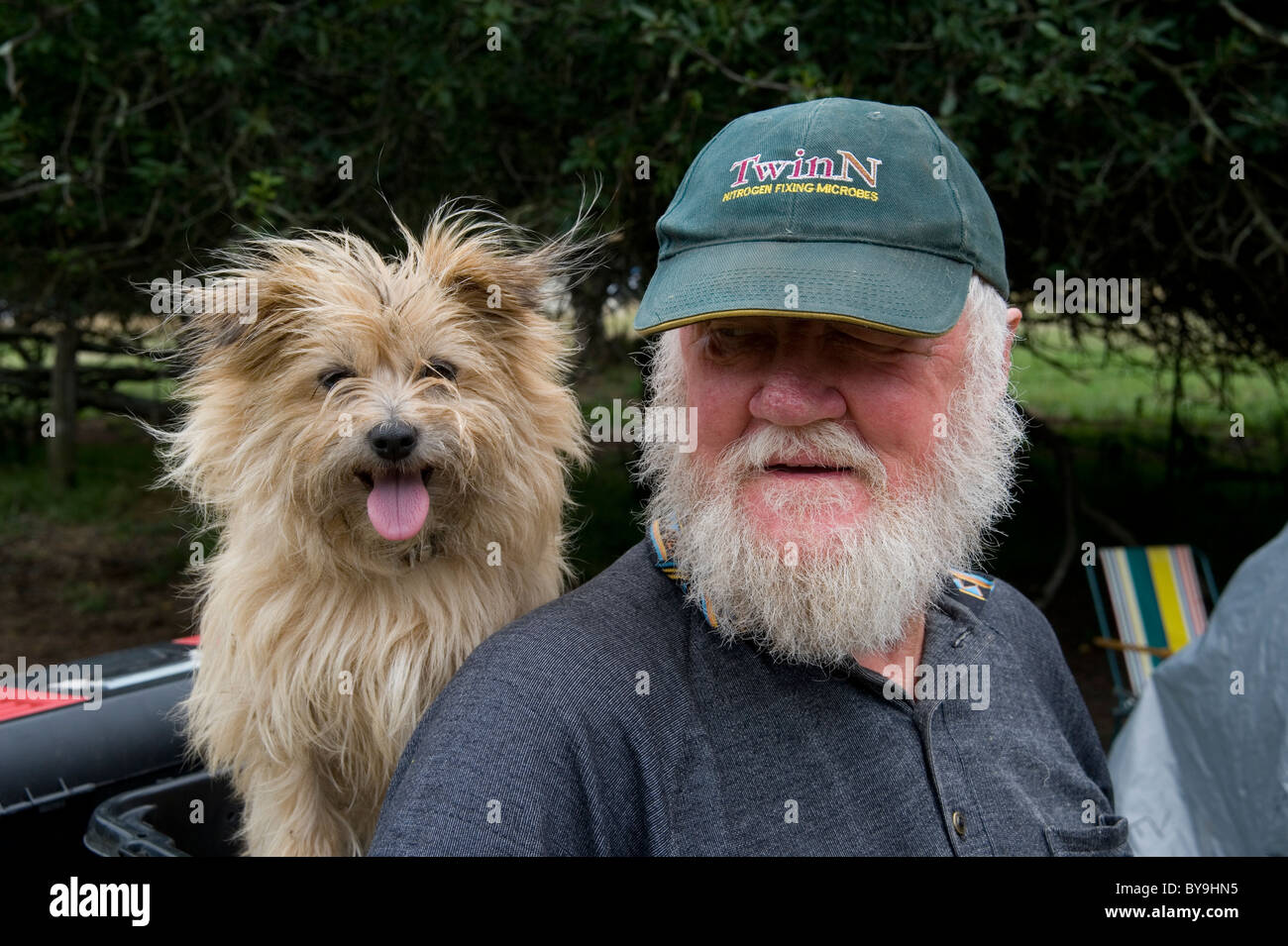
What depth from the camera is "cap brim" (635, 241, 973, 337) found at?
5.55 feet

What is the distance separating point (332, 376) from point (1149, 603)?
484cm

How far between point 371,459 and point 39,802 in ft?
3.33

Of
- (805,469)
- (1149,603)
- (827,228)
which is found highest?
(827,228)

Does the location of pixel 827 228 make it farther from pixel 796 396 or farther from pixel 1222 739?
pixel 1222 739

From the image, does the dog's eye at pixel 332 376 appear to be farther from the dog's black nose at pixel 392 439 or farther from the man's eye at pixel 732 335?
the man's eye at pixel 732 335

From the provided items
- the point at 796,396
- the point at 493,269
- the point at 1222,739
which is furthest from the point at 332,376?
the point at 1222,739

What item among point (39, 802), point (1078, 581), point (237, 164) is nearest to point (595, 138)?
point (237, 164)

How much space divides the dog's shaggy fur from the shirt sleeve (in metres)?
0.54

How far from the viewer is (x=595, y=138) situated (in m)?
4.59

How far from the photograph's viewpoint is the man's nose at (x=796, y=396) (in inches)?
70.6

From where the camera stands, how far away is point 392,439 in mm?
2143

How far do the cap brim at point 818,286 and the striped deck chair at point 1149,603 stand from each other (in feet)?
13.8

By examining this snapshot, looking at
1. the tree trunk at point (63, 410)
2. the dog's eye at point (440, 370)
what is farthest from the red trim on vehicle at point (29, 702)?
the tree trunk at point (63, 410)

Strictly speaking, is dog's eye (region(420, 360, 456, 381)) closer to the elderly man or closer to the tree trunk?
the elderly man
